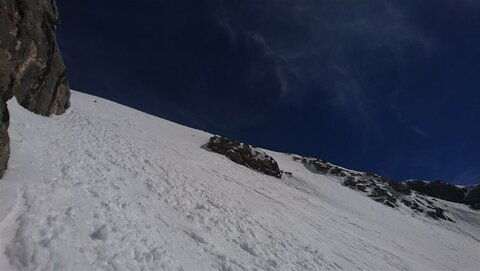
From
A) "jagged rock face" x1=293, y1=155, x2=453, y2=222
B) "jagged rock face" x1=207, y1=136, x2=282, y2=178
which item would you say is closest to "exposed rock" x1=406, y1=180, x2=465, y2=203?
"jagged rock face" x1=293, y1=155, x2=453, y2=222

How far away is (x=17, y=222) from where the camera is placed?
7.20 m

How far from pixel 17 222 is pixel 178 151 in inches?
715

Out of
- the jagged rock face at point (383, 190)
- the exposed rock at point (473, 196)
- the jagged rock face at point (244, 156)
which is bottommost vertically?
the jagged rock face at point (244, 156)

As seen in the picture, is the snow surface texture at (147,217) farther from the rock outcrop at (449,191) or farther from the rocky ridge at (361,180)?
the rock outcrop at (449,191)

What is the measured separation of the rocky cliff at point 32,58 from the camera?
43.9 feet

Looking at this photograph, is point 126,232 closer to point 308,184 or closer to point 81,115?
point 81,115

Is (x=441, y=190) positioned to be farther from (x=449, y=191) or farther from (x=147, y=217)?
(x=147, y=217)

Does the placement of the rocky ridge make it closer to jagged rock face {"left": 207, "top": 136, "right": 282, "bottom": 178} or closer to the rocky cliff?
jagged rock face {"left": 207, "top": 136, "right": 282, "bottom": 178}

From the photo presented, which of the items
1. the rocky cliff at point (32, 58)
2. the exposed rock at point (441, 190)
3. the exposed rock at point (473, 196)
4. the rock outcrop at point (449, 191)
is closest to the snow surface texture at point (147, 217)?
the rocky cliff at point (32, 58)

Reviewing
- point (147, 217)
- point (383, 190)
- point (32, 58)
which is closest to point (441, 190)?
point (383, 190)

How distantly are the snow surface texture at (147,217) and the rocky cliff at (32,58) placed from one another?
1677 millimetres

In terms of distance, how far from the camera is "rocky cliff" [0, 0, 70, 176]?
13375mm

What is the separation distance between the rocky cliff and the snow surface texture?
168 centimetres

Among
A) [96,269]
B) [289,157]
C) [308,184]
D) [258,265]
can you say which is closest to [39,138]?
[96,269]
